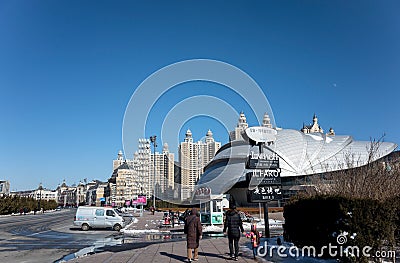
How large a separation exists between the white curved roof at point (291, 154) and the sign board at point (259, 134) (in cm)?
5506

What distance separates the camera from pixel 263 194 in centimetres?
1720

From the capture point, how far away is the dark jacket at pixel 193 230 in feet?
36.0

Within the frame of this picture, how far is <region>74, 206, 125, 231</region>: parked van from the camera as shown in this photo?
28.7 m

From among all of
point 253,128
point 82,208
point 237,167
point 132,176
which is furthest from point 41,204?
point 253,128

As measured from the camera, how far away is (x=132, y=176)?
132 m

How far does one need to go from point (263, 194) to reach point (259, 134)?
342 centimetres

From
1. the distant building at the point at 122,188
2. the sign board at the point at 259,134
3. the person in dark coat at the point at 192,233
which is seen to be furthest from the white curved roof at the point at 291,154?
the person in dark coat at the point at 192,233

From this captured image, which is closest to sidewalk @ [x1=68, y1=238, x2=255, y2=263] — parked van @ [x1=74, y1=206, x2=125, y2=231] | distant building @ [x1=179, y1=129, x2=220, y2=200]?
parked van @ [x1=74, y1=206, x2=125, y2=231]

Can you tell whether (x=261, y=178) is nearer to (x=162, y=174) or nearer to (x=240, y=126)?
(x=240, y=126)

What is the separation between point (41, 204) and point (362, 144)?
80984 millimetres

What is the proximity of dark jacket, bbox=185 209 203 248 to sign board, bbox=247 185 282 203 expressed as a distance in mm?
6095

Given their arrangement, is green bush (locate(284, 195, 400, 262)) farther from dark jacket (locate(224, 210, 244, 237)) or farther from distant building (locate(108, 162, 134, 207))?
distant building (locate(108, 162, 134, 207))

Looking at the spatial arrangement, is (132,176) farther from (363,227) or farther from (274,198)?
(363,227)

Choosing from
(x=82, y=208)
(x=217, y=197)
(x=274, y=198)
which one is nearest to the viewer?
(x=274, y=198)
